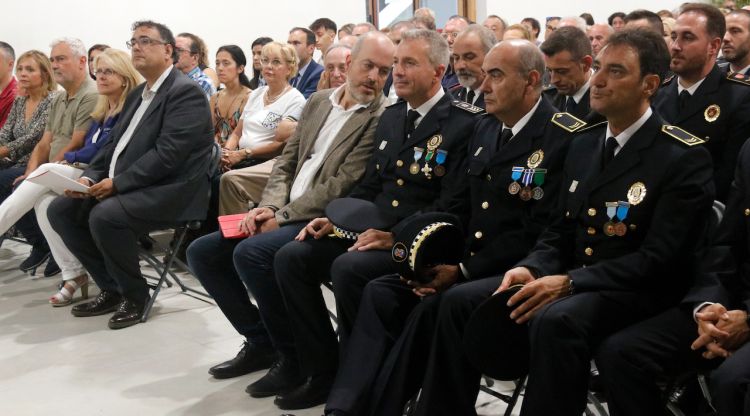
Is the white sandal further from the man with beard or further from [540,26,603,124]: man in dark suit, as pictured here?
the man with beard

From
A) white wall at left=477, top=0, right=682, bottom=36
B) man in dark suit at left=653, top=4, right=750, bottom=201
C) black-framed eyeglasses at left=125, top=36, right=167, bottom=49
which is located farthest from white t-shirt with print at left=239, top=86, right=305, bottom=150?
white wall at left=477, top=0, right=682, bottom=36

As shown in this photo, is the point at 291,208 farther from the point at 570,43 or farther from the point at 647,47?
the point at 647,47

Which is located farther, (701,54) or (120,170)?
(120,170)

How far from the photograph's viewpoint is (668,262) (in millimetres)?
2537

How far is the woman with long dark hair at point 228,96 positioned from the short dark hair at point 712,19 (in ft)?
11.3

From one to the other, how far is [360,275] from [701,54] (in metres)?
1.70

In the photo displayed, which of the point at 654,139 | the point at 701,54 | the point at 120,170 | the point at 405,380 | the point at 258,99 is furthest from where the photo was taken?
the point at 258,99

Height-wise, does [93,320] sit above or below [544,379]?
below

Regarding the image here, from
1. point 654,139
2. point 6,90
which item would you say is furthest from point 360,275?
point 6,90

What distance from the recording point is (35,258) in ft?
20.7

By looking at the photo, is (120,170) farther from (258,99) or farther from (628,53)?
(628,53)

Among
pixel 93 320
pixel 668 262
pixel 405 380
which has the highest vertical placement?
pixel 668 262

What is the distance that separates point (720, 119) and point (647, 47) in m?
0.80

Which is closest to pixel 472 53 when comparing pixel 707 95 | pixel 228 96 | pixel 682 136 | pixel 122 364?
pixel 707 95
